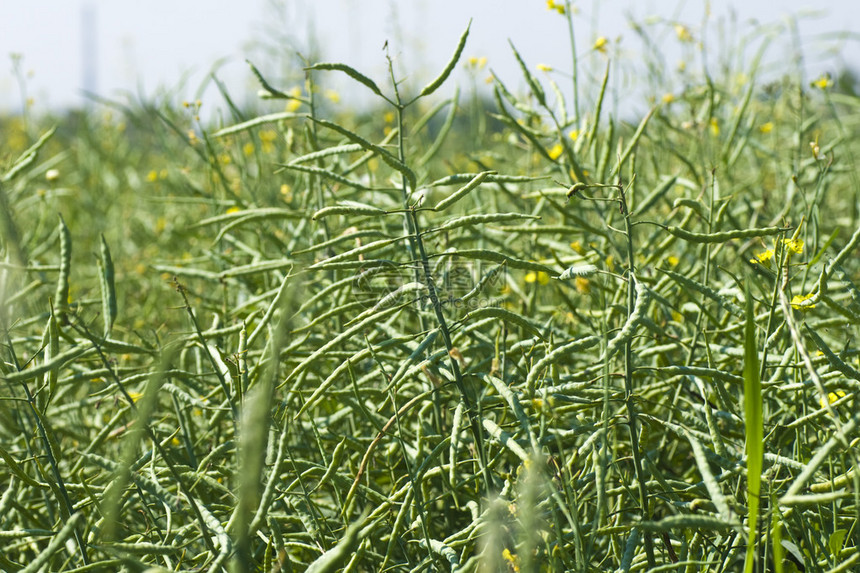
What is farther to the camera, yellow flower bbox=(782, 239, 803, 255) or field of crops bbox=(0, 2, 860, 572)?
yellow flower bbox=(782, 239, 803, 255)

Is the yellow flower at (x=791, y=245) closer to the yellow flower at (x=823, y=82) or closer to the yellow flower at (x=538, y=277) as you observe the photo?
the yellow flower at (x=538, y=277)

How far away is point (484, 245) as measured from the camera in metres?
1.94

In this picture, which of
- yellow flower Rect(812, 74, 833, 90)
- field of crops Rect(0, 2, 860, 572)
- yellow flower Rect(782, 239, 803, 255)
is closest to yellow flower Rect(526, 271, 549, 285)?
field of crops Rect(0, 2, 860, 572)

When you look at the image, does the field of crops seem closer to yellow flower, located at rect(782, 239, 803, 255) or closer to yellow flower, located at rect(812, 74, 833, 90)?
yellow flower, located at rect(782, 239, 803, 255)

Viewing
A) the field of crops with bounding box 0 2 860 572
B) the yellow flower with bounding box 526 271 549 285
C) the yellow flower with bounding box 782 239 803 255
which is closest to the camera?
the field of crops with bounding box 0 2 860 572

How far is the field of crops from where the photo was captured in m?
0.91

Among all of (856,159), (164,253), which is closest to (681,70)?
(856,159)

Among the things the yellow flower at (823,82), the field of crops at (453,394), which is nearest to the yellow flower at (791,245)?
the field of crops at (453,394)

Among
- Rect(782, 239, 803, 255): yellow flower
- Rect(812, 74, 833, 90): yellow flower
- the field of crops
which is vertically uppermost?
Rect(812, 74, 833, 90): yellow flower

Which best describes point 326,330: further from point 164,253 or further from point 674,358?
point 164,253

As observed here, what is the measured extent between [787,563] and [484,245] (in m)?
1.08

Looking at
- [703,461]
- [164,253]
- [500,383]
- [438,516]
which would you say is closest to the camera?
[703,461]

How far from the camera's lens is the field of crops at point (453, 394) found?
91cm

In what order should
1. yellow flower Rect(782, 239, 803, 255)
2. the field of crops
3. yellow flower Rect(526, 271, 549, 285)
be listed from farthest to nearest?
yellow flower Rect(526, 271, 549, 285) → yellow flower Rect(782, 239, 803, 255) → the field of crops
